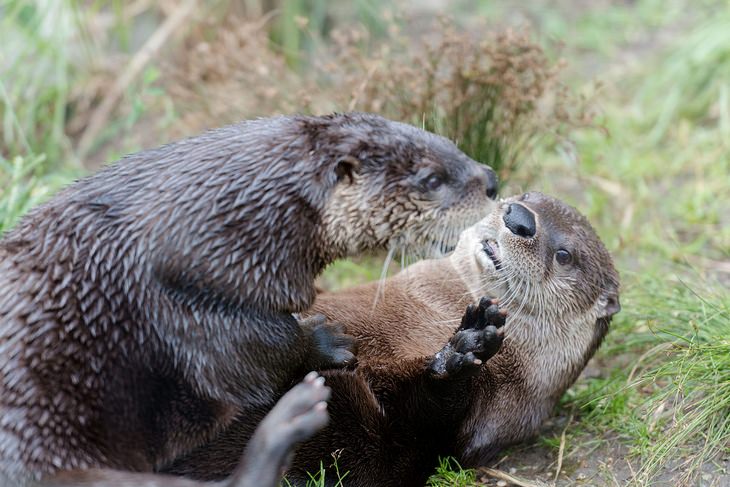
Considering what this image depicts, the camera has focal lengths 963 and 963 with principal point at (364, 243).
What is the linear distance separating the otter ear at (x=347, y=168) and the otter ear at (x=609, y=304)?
44.3 inches

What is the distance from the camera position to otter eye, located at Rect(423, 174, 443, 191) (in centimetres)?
261

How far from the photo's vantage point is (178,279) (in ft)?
7.79

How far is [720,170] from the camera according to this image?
4910 millimetres

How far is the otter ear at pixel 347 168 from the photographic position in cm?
252

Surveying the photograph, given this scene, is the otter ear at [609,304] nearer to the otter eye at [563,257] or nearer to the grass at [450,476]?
the otter eye at [563,257]

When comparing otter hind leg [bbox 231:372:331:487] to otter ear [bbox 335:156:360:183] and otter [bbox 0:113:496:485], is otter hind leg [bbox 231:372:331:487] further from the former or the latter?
otter ear [bbox 335:156:360:183]

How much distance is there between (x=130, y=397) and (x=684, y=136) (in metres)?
3.93

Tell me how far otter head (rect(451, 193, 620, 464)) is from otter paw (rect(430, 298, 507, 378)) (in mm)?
255

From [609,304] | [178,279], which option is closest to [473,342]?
[609,304]

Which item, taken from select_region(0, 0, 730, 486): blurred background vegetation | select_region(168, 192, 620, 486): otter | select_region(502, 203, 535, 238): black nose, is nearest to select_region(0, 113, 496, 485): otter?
select_region(168, 192, 620, 486): otter

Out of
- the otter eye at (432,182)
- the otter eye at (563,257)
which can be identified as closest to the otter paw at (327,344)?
the otter eye at (432,182)

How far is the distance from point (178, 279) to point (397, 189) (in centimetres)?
62

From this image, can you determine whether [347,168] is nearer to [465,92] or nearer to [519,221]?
[519,221]

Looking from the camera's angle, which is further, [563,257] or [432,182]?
[563,257]
